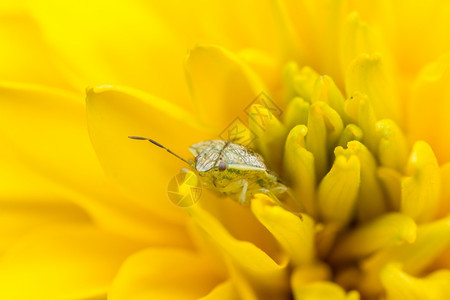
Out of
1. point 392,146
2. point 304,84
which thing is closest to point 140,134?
point 304,84

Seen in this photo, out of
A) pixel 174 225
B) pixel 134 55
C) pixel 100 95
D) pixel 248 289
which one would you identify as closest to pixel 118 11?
pixel 134 55

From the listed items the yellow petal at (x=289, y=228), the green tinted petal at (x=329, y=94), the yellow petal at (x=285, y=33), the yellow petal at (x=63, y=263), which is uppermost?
the yellow petal at (x=285, y=33)

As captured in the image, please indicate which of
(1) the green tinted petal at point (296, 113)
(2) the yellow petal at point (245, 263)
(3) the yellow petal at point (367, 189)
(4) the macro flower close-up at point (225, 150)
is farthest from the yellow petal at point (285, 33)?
(2) the yellow petal at point (245, 263)

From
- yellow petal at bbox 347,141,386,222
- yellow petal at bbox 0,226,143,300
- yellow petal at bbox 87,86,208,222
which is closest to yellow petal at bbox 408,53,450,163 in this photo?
yellow petal at bbox 347,141,386,222

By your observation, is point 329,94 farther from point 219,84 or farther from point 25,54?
point 25,54

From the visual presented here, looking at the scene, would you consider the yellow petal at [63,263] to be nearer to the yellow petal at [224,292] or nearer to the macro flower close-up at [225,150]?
the macro flower close-up at [225,150]
